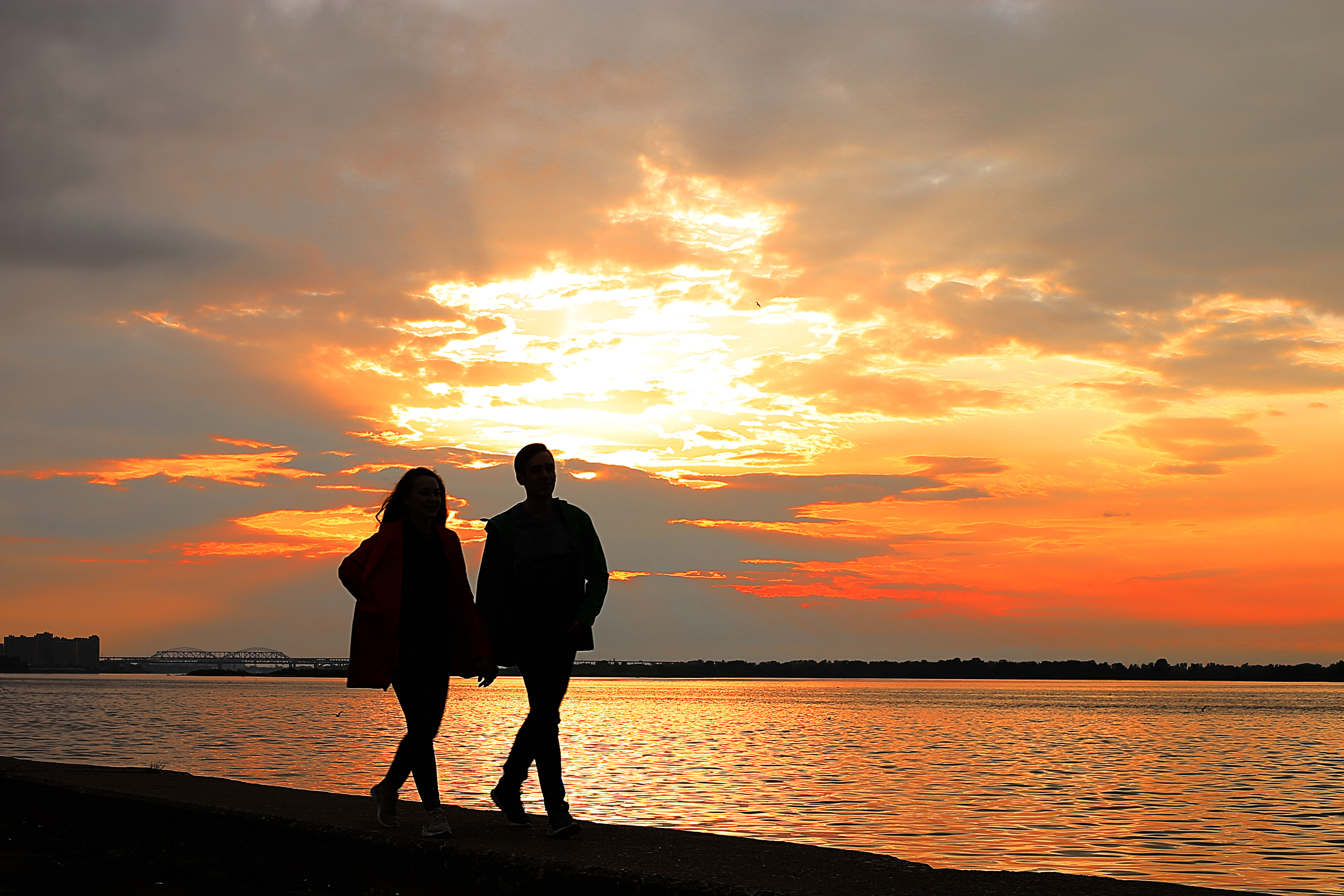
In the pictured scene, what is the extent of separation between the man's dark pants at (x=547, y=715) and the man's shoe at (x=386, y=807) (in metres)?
Answer: 0.68

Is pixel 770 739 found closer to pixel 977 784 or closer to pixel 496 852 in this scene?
pixel 977 784

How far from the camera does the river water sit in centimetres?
1628

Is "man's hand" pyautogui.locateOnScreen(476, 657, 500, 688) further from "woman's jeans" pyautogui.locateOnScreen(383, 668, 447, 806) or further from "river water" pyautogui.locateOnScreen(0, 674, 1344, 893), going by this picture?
"river water" pyautogui.locateOnScreen(0, 674, 1344, 893)

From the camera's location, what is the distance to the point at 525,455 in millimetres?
7180

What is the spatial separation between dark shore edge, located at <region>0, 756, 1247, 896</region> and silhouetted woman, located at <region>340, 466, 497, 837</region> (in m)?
0.46

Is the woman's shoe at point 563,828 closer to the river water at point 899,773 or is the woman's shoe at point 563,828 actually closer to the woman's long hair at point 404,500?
the woman's long hair at point 404,500

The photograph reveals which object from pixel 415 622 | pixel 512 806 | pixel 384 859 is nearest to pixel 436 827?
pixel 384 859

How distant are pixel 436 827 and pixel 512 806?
0.85 m

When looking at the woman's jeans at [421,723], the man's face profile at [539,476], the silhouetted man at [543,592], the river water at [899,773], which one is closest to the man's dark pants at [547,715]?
the silhouetted man at [543,592]

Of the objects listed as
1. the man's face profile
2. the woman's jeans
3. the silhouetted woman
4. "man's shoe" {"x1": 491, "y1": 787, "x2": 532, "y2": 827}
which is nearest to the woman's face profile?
the silhouetted woman

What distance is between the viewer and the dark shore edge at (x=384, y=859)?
5.50 metres

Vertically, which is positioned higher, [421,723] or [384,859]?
[421,723]

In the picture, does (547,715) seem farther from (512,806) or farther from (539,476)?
(539,476)

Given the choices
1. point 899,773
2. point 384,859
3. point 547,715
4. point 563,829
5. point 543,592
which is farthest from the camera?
point 899,773
